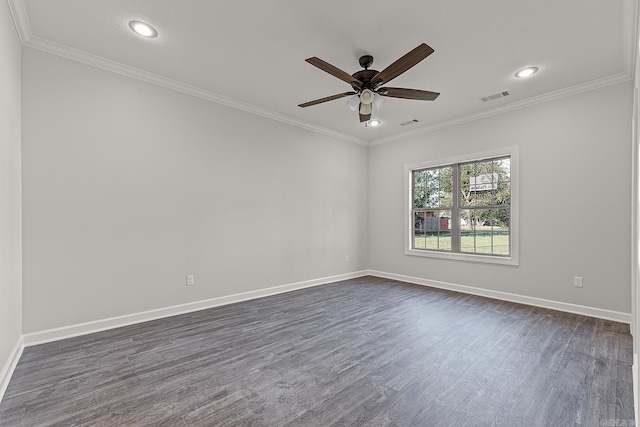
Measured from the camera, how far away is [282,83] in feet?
12.3

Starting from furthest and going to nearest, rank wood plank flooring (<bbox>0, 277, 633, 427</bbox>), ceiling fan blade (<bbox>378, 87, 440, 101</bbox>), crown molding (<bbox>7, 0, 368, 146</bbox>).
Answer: ceiling fan blade (<bbox>378, 87, 440, 101</bbox>) < crown molding (<bbox>7, 0, 368, 146</bbox>) < wood plank flooring (<bbox>0, 277, 633, 427</bbox>)

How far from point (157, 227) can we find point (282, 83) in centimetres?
231

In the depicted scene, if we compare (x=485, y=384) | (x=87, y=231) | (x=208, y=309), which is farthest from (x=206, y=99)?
(x=485, y=384)

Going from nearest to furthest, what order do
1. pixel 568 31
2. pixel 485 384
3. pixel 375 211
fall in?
pixel 485 384 < pixel 568 31 < pixel 375 211

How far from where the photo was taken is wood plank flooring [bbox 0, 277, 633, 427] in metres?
1.83

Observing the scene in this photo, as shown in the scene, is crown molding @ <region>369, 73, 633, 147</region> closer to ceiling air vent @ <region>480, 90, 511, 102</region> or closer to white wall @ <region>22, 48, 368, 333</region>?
ceiling air vent @ <region>480, 90, 511, 102</region>

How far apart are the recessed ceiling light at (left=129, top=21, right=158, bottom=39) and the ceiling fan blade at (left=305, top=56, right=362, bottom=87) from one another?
1.50 m

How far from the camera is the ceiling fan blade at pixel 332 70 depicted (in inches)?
97.8

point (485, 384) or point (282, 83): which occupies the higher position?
point (282, 83)

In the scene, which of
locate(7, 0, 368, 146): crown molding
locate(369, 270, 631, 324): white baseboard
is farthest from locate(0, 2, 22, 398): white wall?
locate(369, 270, 631, 324): white baseboard

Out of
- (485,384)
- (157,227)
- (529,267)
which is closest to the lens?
(485,384)

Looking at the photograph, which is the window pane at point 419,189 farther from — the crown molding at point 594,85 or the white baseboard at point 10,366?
the white baseboard at point 10,366

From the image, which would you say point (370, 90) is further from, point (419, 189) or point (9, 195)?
point (9, 195)

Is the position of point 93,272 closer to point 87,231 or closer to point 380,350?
point 87,231
